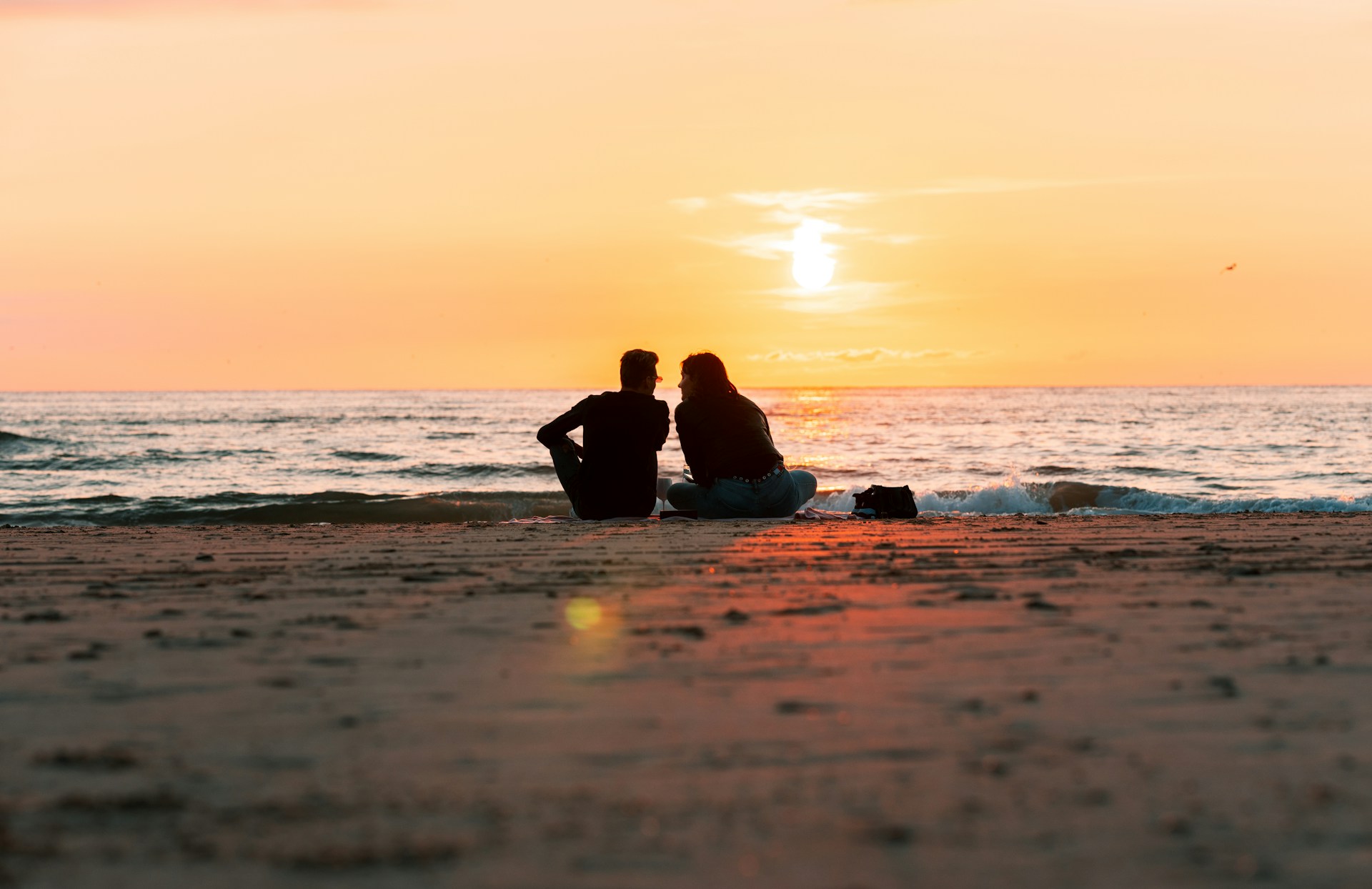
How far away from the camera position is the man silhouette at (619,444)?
7941 mm

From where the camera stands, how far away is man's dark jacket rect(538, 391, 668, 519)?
7941 mm

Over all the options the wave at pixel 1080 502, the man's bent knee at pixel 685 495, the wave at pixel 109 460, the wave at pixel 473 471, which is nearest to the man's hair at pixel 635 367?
the man's bent knee at pixel 685 495

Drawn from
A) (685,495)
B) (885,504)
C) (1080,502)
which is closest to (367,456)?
(1080,502)

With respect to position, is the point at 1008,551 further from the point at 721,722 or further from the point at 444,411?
the point at 444,411

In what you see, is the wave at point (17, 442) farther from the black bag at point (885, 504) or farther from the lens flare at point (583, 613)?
the lens flare at point (583, 613)

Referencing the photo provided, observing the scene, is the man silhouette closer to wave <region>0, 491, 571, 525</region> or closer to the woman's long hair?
the woman's long hair

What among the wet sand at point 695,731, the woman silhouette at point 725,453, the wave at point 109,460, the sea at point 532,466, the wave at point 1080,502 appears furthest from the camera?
the wave at point 109,460

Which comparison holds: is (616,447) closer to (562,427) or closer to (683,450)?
(562,427)

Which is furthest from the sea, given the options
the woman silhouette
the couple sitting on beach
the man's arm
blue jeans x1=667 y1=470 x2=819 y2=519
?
the man's arm

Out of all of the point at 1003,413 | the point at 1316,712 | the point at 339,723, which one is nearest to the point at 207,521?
the point at 339,723

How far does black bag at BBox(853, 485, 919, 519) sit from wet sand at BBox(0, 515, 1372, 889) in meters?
4.09

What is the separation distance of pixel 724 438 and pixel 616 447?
815 millimetres

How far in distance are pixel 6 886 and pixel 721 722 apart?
143cm

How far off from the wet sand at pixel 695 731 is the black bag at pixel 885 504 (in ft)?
13.4
